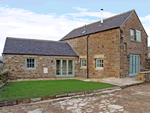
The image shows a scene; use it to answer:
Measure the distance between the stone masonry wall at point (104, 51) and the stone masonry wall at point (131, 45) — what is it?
1.87ft

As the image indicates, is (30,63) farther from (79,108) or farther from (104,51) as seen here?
(79,108)

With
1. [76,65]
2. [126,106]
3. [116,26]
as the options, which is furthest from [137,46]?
[126,106]

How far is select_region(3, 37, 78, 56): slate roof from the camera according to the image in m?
13.4

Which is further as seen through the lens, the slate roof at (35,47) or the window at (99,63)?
the slate roof at (35,47)

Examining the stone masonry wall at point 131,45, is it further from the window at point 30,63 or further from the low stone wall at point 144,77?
the window at point 30,63

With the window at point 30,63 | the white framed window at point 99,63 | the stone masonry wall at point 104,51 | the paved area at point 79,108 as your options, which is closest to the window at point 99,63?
the white framed window at point 99,63

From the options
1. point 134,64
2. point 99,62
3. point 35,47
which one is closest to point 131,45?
point 134,64

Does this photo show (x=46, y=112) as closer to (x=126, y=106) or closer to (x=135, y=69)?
(x=126, y=106)

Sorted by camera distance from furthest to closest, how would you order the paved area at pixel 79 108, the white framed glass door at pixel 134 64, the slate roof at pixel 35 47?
the slate roof at pixel 35 47
the white framed glass door at pixel 134 64
the paved area at pixel 79 108

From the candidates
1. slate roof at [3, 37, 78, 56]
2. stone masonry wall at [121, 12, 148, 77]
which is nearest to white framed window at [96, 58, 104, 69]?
stone masonry wall at [121, 12, 148, 77]

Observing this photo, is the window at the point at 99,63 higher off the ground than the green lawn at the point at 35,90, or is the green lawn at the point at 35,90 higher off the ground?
the window at the point at 99,63

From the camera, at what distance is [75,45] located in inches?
665

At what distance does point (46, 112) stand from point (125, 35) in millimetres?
10427

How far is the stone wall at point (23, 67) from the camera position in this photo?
12.6 m
